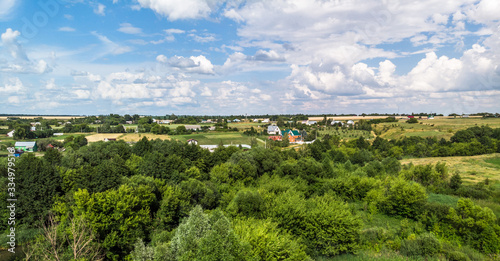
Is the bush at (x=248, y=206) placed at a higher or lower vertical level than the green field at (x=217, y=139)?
lower

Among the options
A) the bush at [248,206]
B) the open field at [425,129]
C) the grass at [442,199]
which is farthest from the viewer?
the open field at [425,129]

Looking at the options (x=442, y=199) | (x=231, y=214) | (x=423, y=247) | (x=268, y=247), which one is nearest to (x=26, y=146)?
(x=231, y=214)

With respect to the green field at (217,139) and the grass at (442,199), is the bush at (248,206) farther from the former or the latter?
the green field at (217,139)

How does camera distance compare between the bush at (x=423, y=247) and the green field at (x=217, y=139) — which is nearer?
the bush at (x=423, y=247)

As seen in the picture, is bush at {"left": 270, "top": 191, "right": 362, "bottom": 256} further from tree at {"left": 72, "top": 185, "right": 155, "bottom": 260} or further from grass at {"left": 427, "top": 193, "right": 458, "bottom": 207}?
grass at {"left": 427, "top": 193, "right": 458, "bottom": 207}

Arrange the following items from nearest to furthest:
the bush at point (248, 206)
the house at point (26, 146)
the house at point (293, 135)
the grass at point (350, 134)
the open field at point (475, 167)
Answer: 1. the bush at point (248, 206)
2. the open field at point (475, 167)
3. the house at point (26, 146)
4. the grass at point (350, 134)
5. the house at point (293, 135)

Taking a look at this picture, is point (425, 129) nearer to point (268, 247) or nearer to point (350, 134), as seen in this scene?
point (350, 134)

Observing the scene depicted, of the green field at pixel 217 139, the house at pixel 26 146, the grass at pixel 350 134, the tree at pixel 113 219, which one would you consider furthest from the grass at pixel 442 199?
the house at pixel 26 146
